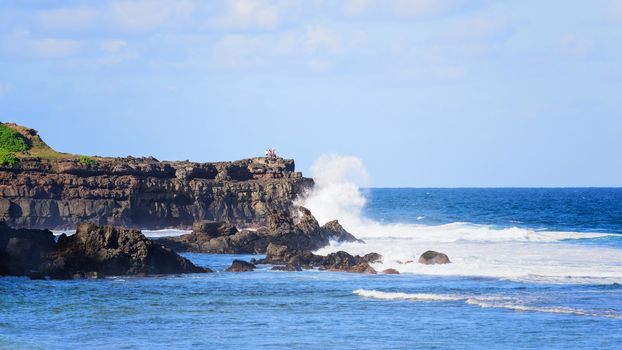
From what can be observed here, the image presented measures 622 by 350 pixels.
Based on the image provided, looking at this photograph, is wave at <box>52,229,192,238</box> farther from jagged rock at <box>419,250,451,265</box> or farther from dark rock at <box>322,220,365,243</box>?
jagged rock at <box>419,250,451,265</box>

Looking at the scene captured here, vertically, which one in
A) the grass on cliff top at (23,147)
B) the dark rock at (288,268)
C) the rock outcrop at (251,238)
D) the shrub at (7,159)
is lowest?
the dark rock at (288,268)

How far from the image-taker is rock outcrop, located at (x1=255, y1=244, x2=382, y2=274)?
42.5 metres

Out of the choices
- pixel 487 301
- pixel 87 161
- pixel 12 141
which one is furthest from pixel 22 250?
pixel 12 141

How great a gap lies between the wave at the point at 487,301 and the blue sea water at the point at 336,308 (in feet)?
0.14

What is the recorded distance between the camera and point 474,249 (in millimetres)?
54719

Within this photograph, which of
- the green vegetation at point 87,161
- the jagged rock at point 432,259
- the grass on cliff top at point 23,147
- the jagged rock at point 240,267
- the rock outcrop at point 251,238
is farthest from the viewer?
the grass on cliff top at point 23,147

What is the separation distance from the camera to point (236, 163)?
7819cm

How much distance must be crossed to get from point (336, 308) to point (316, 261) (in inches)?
561

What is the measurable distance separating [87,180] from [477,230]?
2940cm

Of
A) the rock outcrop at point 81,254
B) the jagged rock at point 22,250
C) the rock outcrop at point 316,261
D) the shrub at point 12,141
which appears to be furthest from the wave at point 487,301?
the shrub at point 12,141

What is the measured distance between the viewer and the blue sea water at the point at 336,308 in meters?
24.6

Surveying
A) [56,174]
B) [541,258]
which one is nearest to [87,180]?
[56,174]

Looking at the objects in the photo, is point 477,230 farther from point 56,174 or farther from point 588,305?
point 588,305

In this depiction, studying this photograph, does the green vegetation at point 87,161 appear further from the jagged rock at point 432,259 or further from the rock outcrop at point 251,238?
the jagged rock at point 432,259
